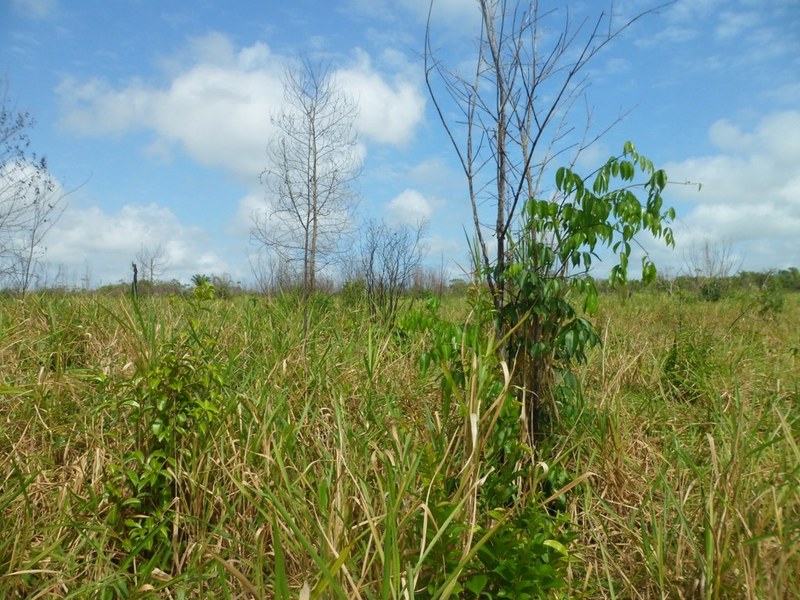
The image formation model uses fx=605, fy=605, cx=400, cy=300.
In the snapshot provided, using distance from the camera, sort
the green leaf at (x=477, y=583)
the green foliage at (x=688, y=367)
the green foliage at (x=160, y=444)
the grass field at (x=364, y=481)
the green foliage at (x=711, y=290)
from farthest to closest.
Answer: the green foliage at (x=711, y=290) < the green foliage at (x=688, y=367) < the green foliage at (x=160, y=444) < the grass field at (x=364, y=481) < the green leaf at (x=477, y=583)

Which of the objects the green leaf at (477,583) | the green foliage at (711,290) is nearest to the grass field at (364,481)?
the green leaf at (477,583)

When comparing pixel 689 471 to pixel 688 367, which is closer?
pixel 689 471

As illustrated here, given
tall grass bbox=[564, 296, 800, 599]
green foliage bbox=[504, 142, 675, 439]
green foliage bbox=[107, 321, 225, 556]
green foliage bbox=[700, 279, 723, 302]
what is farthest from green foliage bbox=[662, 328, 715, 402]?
green foliage bbox=[700, 279, 723, 302]

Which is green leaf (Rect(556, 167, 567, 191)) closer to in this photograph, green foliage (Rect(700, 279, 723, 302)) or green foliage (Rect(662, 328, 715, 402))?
green foliage (Rect(662, 328, 715, 402))

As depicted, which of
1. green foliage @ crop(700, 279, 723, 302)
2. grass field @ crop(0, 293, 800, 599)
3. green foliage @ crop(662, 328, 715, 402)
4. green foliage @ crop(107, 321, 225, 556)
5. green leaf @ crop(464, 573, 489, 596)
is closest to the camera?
green leaf @ crop(464, 573, 489, 596)

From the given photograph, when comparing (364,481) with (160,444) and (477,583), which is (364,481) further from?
(160,444)

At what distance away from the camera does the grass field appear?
226 centimetres

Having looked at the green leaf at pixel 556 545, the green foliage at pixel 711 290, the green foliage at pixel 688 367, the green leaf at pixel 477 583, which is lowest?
the green leaf at pixel 477 583

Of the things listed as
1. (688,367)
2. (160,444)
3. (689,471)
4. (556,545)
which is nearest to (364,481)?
(556,545)

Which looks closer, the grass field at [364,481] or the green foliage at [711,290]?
the grass field at [364,481]

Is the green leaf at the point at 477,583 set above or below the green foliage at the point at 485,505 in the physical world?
below

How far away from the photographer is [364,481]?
2.64 metres

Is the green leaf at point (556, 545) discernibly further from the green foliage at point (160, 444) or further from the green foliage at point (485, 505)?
the green foliage at point (160, 444)

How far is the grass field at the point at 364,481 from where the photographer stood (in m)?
2.26
